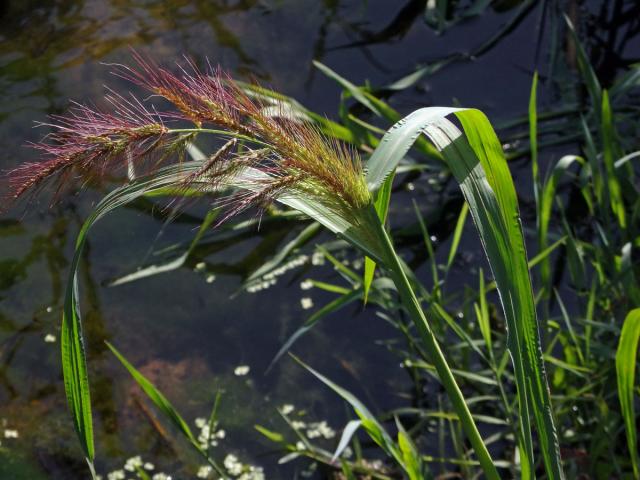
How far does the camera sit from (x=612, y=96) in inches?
89.3

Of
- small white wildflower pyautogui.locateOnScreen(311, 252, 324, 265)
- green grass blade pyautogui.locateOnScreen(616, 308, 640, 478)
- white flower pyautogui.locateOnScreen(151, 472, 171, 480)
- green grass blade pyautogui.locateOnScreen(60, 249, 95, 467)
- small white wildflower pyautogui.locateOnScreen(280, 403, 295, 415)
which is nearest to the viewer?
green grass blade pyautogui.locateOnScreen(60, 249, 95, 467)

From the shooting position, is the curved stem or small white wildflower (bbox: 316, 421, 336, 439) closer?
the curved stem

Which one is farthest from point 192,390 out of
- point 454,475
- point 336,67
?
point 336,67

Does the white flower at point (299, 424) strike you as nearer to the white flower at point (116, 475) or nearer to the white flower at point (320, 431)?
the white flower at point (320, 431)

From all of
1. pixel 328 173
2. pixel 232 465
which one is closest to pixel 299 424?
pixel 232 465

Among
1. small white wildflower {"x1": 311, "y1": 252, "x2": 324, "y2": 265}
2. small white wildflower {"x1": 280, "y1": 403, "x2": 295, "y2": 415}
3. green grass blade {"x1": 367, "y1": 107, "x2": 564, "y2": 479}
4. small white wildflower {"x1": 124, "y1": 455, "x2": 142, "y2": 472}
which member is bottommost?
small white wildflower {"x1": 124, "y1": 455, "x2": 142, "y2": 472}

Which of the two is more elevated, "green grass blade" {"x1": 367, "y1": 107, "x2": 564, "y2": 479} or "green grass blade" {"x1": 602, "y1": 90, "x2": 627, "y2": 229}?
"green grass blade" {"x1": 367, "y1": 107, "x2": 564, "y2": 479}

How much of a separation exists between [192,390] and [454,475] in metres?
0.58

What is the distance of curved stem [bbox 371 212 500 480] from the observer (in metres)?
0.94

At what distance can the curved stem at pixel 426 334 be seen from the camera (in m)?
0.94

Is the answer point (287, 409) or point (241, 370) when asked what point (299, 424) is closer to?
point (287, 409)

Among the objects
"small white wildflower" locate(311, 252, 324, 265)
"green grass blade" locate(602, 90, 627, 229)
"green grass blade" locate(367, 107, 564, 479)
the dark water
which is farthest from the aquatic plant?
"small white wildflower" locate(311, 252, 324, 265)

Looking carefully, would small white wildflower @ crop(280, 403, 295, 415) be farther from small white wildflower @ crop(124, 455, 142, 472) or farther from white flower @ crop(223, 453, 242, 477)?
small white wildflower @ crop(124, 455, 142, 472)

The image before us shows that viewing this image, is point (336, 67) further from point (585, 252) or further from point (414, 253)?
point (585, 252)
